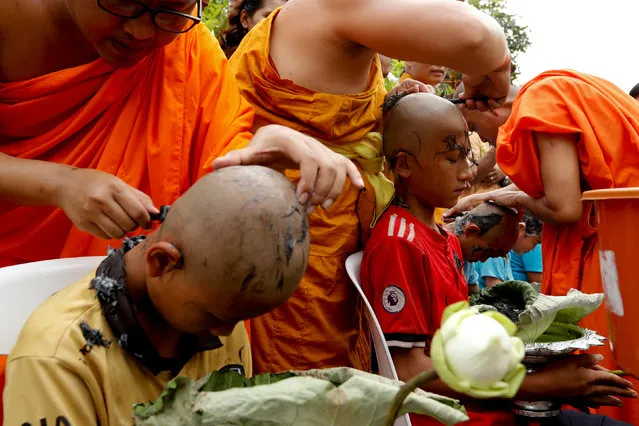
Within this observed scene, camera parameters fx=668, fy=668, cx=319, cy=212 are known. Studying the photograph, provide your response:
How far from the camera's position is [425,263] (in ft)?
6.50

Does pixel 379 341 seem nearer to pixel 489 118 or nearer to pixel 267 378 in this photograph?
pixel 267 378

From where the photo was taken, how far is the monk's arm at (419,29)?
1.75 metres

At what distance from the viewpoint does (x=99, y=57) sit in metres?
1.79

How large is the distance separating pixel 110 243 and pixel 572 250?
1.67m

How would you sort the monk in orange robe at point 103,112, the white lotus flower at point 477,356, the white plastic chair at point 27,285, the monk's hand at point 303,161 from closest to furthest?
the white lotus flower at point 477,356 < the monk's hand at point 303,161 < the white plastic chair at point 27,285 < the monk in orange robe at point 103,112

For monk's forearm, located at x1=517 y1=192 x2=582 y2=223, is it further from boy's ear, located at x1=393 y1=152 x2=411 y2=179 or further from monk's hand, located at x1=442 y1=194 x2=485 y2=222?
boy's ear, located at x1=393 y1=152 x2=411 y2=179

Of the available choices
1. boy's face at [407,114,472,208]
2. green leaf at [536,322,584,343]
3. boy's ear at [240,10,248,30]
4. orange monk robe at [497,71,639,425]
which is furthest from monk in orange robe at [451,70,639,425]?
boy's ear at [240,10,248,30]

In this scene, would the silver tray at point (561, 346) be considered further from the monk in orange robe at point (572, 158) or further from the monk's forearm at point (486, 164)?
the monk's forearm at point (486, 164)

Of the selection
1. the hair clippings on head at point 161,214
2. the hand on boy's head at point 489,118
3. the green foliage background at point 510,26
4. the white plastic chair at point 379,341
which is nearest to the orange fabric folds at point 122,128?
the hair clippings on head at point 161,214

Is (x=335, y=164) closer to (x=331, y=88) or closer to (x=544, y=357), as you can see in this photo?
(x=331, y=88)

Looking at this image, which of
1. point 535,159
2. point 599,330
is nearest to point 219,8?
point 535,159

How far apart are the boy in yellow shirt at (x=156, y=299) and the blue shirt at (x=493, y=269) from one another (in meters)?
2.88

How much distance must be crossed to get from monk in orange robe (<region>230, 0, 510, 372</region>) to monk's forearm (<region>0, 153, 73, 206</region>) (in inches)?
25.5

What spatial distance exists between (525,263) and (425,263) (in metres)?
2.42
